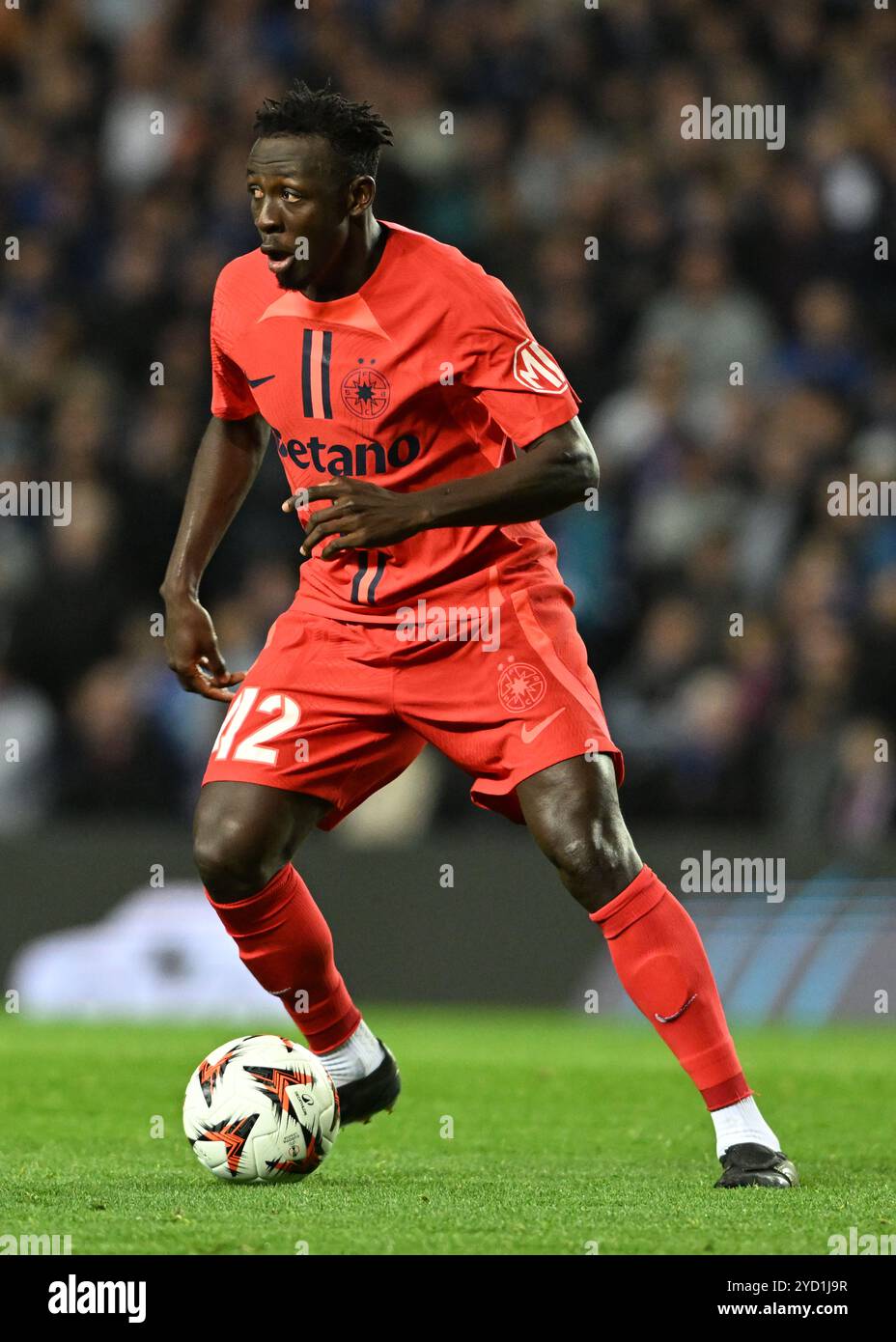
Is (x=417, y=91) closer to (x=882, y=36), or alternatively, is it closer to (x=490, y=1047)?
(x=882, y=36)

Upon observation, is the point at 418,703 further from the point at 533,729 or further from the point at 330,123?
the point at 330,123

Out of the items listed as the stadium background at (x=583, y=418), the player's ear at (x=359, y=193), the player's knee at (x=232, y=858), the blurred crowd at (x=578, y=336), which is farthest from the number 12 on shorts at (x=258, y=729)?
the blurred crowd at (x=578, y=336)

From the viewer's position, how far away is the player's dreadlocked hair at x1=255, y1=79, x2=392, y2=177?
4934 millimetres

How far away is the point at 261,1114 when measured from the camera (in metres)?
4.77

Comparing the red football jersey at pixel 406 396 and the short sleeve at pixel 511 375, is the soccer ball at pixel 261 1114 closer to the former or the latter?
the red football jersey at pixel 406 396

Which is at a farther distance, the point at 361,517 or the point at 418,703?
the point at 418,703

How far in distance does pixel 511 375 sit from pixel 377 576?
0.62m

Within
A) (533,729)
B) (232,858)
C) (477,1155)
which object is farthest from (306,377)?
(477,1155)

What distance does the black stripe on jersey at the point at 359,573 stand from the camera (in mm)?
5160

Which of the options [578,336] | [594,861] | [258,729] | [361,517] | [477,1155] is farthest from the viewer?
[578,336]

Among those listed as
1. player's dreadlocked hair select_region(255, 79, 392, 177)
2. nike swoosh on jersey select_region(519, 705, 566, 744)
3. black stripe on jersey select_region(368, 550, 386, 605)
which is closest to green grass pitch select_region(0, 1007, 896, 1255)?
nike swoosh on jersey select_region(519, 705, 566, 744)

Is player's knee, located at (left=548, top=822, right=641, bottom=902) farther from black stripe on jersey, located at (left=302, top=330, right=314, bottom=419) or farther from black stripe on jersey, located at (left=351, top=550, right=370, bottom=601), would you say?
black stripe on jersey, located at (left=302, top=330, right=314, bottom=419)

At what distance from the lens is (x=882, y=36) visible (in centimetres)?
1335

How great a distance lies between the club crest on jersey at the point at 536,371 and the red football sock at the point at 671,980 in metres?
1.14
